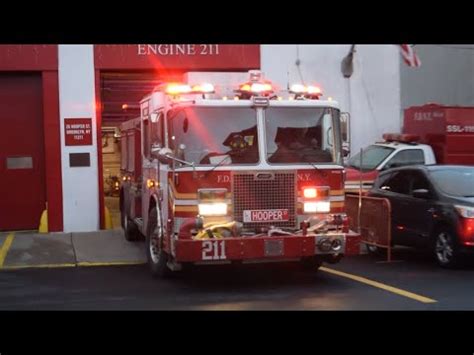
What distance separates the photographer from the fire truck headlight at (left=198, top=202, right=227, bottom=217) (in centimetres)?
940

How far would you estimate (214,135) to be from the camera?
956 centimetres

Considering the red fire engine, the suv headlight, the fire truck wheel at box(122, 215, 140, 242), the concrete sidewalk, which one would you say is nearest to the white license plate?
the red fire engine

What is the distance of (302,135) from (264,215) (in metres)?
1.26

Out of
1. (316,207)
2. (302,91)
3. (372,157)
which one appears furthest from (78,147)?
(316,207)

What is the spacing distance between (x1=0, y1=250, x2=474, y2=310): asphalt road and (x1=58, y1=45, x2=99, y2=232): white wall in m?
4.16

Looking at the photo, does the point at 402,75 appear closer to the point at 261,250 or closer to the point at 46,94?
the point at 46,94

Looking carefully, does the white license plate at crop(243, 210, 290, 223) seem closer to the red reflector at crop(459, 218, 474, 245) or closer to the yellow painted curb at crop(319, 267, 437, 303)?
the yellow painted curb at crop(319, 267, 437, 303)

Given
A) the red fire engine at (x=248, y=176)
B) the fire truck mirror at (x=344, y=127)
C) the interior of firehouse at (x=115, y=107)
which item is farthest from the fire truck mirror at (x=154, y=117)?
the interior of firehouse at (x=115, y=107)

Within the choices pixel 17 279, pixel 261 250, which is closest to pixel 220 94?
pixel 261 250

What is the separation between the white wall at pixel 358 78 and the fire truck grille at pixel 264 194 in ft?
24.0

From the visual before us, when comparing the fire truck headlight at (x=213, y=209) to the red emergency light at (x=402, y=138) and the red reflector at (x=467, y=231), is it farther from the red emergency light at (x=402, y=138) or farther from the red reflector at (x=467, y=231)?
the red emergency light at (x=402, y=138)

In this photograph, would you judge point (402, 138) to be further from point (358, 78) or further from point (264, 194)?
point (264, 194)

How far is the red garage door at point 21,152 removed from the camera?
15.7 meters

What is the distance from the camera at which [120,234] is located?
15.1m
